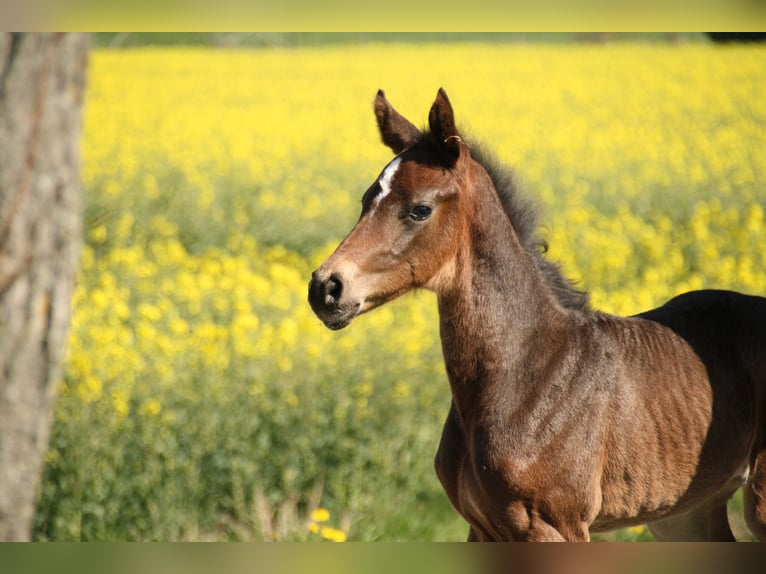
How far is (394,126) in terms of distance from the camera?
2744mm

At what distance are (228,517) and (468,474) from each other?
2620 mm

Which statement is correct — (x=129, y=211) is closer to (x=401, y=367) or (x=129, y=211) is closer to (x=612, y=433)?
(x=401, y=367)

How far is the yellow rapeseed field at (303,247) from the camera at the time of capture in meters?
5.04

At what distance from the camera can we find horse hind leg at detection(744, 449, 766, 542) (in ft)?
9.25

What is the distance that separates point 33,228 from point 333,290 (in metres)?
1.56

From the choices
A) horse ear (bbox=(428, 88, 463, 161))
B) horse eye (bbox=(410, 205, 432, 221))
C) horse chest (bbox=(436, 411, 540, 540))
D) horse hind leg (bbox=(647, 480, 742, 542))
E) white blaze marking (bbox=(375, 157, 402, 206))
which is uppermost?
horse ear (bbox=(428, 88, 463, 161))

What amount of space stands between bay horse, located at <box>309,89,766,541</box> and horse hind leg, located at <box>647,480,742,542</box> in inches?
9.6

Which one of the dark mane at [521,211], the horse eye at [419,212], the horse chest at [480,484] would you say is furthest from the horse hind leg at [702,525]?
the horse eye at [419,212]

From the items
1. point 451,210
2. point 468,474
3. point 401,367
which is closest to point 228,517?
point 401,367

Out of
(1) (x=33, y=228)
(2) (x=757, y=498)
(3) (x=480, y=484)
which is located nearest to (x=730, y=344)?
(2) (x=757, y=498)

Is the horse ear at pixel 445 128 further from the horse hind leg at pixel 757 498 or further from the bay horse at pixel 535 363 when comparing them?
the horse hind leg at pixel 757 498

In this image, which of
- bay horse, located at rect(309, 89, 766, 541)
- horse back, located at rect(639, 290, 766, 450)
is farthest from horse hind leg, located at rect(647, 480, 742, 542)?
horse back, located at rect(639, 290, 766, 450)

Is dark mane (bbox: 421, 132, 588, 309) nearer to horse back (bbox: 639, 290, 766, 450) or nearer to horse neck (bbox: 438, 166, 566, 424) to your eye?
horse neck (bbox: 438, 166, 566, 424)

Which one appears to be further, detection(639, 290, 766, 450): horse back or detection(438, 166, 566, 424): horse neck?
detection(639, 290, 766, 450): horse back
